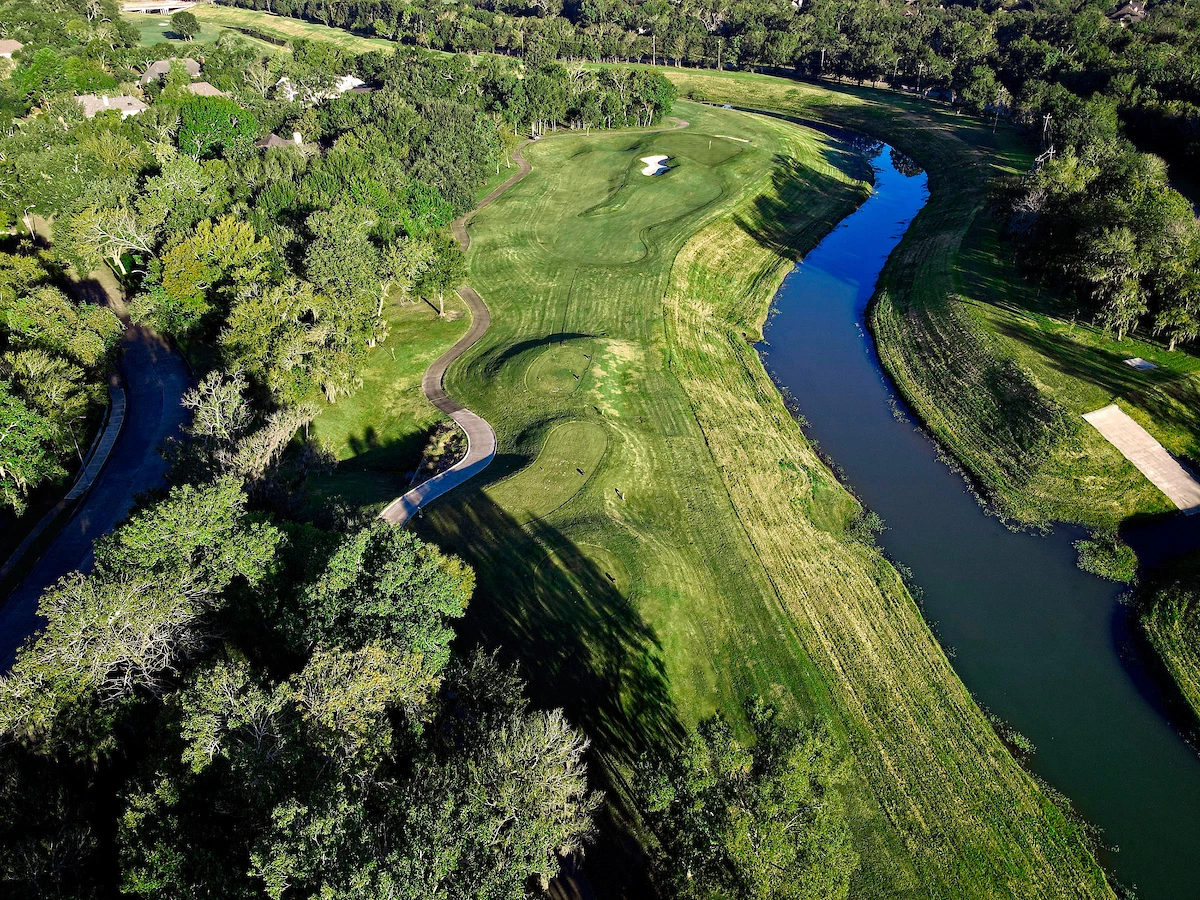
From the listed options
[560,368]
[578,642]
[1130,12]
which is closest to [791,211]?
[560,368]

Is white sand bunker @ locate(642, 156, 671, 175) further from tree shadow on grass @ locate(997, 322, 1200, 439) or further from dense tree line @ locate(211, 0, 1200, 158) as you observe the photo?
dense tree line @ locate(211, 0, 1200, 158)

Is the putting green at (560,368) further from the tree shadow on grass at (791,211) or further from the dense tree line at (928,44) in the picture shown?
the dense tree line at (928,44)

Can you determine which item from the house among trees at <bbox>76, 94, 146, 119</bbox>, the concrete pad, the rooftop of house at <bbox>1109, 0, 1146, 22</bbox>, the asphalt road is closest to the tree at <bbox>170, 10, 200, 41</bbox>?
the house among trees at <bbox>76, 94, 146, 119</bbox>

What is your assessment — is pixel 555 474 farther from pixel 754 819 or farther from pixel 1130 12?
pixel 1130 12

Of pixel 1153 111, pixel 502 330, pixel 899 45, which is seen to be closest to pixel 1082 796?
pixel 502 330

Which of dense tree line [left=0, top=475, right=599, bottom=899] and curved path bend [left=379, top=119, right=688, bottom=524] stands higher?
dense tree line [left=0, top=475, right=599, bottom=899]

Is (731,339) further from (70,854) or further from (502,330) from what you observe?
(70,854)
